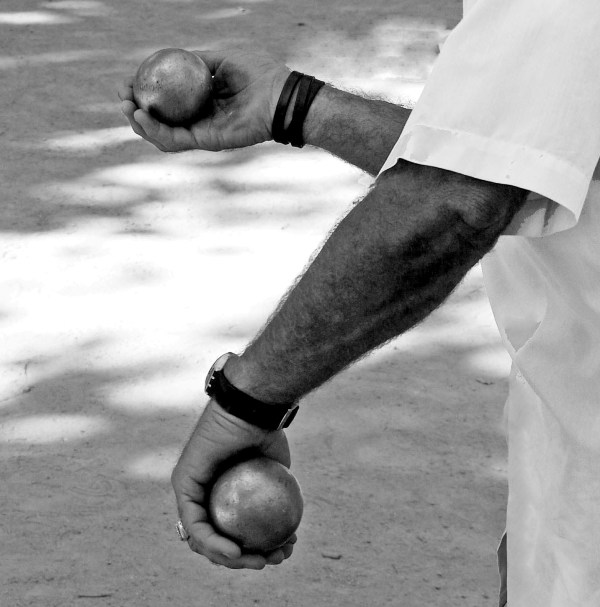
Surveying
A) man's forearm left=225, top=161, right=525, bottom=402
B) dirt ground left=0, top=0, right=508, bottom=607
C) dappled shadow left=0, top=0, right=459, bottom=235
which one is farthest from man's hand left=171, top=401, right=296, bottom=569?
dappled shadow left=0, top=0, right=459, bottom=235

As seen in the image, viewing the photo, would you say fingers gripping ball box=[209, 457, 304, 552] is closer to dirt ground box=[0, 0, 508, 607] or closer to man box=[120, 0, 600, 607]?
man box=[120, 0, 600, 607]

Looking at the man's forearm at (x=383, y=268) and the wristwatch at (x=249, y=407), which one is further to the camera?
the wristwatch at (x=249, y=407)

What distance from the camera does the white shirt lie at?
1345mm

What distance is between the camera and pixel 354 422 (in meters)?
3.40

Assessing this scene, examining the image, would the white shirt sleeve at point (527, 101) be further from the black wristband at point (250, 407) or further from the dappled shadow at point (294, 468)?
the dappled shadow at point (294, 468)

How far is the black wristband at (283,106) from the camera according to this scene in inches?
85.8

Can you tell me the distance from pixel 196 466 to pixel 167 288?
6.88ft

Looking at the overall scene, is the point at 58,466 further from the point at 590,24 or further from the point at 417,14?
the point at 417,14

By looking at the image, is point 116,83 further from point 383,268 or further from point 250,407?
point 383,268

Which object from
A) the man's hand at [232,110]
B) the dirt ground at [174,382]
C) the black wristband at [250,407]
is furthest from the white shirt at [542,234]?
the dirt ground at [174,382]

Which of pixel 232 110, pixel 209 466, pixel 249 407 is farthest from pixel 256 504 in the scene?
pixel 232 110

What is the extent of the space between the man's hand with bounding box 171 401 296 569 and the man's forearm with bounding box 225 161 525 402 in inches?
6.1

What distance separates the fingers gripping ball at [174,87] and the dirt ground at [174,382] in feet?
3.69

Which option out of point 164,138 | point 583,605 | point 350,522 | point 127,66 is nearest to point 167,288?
point 350,522
